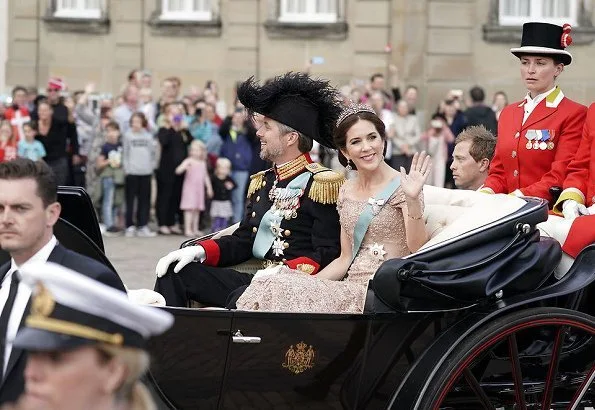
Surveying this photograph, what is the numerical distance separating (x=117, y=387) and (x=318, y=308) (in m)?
3.00

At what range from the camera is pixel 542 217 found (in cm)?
582

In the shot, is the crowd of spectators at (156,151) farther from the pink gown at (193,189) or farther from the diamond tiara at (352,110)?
the diamond tiara at (352,110)

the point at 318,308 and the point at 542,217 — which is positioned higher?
the point at 542,217

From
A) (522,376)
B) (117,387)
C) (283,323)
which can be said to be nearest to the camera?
(117,387)

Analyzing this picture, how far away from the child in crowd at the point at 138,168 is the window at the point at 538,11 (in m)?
7.26

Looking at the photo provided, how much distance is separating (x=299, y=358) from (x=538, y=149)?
6.00 feet

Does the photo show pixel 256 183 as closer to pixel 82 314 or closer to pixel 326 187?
pixel 326 187

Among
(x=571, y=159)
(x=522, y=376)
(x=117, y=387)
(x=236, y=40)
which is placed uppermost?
(x=236, y=40)

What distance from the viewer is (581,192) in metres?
6.45

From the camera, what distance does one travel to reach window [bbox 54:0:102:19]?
21766mm

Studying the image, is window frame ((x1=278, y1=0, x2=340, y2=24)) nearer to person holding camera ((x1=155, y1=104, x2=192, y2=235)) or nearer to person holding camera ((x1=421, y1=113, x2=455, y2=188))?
person holding camera ((x1=421, y1=113, x2=455, y2=188))

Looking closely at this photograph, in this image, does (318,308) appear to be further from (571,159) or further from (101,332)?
(101,332)

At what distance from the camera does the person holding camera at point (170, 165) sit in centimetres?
1600

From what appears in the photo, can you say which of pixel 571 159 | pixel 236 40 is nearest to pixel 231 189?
pixel 236 40
